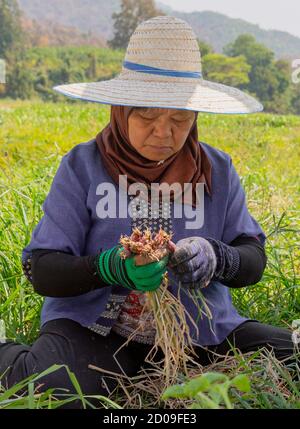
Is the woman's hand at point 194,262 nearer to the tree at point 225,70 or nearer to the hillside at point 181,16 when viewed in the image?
the tree at point 225,70

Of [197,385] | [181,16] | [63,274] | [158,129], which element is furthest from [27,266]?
[181,16]

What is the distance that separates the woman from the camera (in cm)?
181

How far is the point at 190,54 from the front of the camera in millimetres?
1895

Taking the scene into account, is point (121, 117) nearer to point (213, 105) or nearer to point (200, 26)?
point (213, 105)

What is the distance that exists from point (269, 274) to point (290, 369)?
0.71 meters

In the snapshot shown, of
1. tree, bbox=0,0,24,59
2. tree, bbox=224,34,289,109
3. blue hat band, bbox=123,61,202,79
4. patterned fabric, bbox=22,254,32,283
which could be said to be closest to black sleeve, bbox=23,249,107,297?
patterned fabric, bbox=22,254,32,283

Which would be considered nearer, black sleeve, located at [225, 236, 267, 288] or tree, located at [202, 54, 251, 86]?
black sleeve, located at [225, 236, 267, 288]

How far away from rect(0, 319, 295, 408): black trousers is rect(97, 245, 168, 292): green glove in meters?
0.28

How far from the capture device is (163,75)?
1.86 metres

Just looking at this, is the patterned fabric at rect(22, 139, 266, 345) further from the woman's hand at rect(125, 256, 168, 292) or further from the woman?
the woman's hand at rect(125, 256, 168, 292)

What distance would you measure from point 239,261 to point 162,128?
0.42 metres

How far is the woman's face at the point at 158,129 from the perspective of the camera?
5.89 ft

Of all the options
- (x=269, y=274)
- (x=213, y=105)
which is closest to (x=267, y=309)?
(x=269, y=274)

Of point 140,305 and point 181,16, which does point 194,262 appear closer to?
point 140,305
